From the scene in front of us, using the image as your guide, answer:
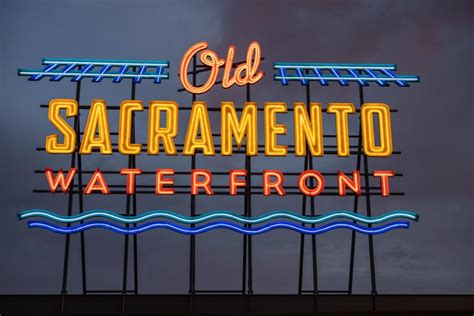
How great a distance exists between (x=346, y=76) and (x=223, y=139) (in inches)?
167

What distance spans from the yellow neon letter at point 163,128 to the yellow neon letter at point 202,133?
394 millimetres

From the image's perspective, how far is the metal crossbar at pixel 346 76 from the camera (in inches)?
667

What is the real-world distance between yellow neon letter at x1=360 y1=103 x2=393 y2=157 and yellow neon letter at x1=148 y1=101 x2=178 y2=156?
17.8 feet

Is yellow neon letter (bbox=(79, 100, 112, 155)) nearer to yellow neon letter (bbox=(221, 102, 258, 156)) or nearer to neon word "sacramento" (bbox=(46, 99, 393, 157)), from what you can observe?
neon word "sacramento" (bbox=(46, 99, 393, 157))

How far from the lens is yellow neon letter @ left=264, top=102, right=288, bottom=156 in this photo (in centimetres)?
1620

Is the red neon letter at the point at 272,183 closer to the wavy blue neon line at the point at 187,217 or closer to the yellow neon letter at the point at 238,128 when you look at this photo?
the wavy blue neon line at the point at 187,217

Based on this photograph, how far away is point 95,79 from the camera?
16719 mm

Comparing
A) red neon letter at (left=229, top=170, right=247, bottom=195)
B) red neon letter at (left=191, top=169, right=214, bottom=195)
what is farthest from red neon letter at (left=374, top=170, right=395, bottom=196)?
red neon letter at (left=191, top=169, right=214, bottom=195)
